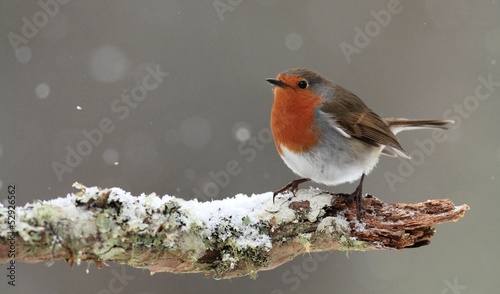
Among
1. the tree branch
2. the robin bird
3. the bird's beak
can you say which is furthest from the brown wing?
the tree branch

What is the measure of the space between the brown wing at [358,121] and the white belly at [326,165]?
250 millimetres

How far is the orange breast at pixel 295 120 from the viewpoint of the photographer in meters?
4.42

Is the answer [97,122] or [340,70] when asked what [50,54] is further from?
[340,70]

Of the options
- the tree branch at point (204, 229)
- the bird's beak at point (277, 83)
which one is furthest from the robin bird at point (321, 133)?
the tree branch at point (204, 229)

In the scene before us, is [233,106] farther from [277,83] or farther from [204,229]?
[204,229]

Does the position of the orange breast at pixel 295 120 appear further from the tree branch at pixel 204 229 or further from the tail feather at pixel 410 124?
the tail feather at pixel 410 124

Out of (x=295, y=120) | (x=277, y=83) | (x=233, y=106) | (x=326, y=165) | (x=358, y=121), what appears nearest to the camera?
(x=326, y=165)

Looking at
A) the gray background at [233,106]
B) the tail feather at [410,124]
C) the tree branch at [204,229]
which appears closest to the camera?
the tree branch at [204,229]

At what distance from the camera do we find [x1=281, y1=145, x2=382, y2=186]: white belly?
14.4 feet

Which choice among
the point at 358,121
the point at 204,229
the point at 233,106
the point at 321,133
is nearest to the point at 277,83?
the point at 321,133

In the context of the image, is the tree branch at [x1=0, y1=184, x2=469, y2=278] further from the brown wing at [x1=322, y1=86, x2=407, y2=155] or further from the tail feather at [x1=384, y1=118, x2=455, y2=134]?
the tail feather at [x1=384, y1=118, x2=455, y2=134]

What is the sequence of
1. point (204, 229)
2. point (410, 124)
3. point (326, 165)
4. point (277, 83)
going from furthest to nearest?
point (410, 124) < point (277, 83) < point (326, 165) < point (204, 229)

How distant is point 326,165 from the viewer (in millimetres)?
4391

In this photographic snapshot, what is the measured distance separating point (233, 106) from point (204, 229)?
15.3 feet
